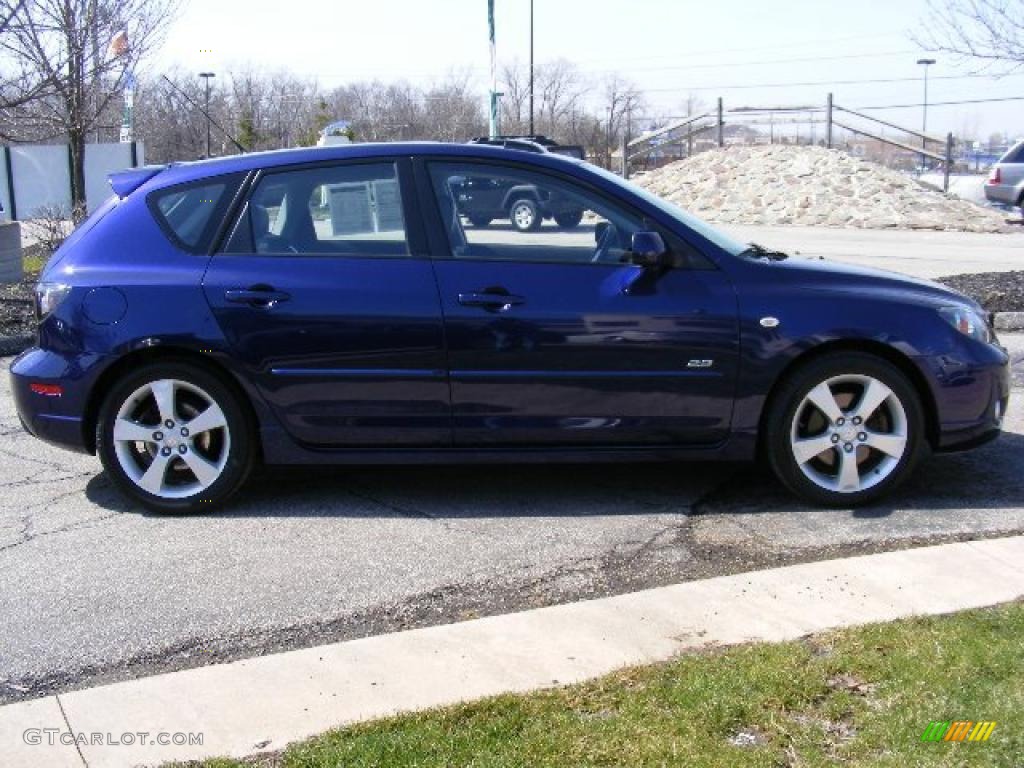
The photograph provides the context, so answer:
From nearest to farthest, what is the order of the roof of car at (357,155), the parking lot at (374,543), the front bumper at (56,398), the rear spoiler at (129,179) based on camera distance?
the parking lot at (374,543) → the front bumper at (56,398) → the roof of car at (357,155) → the rear spoiler at (129,179)

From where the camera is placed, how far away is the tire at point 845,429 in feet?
17.0

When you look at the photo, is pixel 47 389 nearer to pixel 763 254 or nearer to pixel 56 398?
pixel 56 398

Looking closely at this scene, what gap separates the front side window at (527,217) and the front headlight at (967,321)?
1474 millimetres

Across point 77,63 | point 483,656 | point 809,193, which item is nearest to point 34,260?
point 77,63

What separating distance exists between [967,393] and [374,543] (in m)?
2.77

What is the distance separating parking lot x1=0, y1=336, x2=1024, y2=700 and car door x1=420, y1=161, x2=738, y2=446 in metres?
0.44

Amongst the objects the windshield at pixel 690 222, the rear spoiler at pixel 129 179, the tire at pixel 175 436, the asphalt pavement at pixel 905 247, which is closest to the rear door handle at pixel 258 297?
the tire at pixel 175 436

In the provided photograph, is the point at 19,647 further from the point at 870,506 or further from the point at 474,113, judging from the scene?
the point at 474,113

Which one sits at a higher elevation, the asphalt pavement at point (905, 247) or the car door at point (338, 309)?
the car door at point (338, 309)

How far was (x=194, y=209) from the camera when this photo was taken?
5.41m

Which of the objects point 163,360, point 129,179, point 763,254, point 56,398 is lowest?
point 56,398

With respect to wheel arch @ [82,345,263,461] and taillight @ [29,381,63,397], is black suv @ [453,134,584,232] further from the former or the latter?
taillight @ [29,381,63,397]

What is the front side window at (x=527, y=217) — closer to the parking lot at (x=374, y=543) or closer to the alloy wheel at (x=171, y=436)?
the parking lot at (x=374, y=543)

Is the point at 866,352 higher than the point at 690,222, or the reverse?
the point at 690,222
